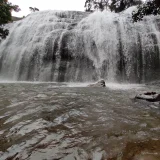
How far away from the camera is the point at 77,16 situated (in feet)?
72.8

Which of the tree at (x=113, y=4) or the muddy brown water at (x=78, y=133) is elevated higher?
the tree at (x=113, y=4)

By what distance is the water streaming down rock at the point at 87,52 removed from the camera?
15031 millimetres

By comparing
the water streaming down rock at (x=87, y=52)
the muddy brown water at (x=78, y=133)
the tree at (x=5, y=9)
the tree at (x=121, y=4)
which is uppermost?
A: the tree at (x=121, y=4)

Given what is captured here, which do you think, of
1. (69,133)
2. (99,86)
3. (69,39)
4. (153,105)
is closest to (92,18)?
(69,39)

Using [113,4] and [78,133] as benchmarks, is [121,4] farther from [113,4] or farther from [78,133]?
[78,133]

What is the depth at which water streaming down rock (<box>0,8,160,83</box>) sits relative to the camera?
15031 mm

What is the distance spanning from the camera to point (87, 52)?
1589 cm

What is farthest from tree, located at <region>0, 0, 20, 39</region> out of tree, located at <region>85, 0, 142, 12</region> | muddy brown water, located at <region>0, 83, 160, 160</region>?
tree, located at <region>85, 0, 142, 12</region>

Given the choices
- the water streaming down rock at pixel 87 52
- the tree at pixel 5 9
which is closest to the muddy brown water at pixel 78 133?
the tree at pixel 5 9

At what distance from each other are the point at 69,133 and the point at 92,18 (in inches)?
658

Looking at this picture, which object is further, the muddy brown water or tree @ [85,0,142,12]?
tree @ [85,0,142,12]

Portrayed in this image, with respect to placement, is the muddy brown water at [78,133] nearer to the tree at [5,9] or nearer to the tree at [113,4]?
the tree at [5,9]

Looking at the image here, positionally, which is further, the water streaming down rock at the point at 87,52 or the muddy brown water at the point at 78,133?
the water streaming down rock at the point at 87,52

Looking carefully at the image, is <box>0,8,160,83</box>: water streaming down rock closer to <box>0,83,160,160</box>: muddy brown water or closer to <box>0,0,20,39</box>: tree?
<box>0,0,20,39</box>: tree
